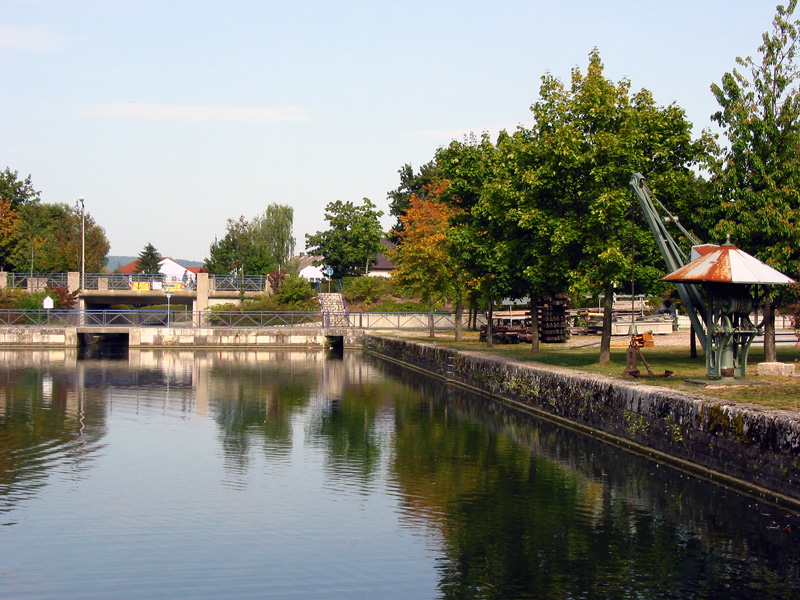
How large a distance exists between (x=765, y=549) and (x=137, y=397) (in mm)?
24769

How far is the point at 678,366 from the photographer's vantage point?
92.6 ft

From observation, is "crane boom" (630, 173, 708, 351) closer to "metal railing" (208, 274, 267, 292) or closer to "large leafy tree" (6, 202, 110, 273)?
"metal railing" (208, 274, 267, 292)

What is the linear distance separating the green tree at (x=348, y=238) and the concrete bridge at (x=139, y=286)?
1015 cm

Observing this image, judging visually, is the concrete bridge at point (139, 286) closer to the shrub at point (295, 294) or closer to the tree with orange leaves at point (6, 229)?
the shrub at point (295, 294)

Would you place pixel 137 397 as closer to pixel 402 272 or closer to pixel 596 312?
pixel 402 272

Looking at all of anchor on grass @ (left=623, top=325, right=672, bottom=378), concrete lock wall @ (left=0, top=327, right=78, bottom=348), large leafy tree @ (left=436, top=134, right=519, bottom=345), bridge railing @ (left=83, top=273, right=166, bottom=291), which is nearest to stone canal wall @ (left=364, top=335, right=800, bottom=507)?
anchor on grass @ (left=623, top=325, right=672, bottom=378)

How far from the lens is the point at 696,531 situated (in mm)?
14039

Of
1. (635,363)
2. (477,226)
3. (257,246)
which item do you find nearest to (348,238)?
(257,246)

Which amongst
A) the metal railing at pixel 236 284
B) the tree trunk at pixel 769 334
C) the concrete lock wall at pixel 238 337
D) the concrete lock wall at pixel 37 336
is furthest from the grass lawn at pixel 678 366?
the metal railing at pixel 236 284

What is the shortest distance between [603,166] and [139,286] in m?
50.8

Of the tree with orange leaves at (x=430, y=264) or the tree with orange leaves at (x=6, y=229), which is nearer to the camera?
the tree with orange leaves at (x=430, y=264)

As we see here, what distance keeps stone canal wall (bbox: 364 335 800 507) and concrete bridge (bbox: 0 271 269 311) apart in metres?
45.3

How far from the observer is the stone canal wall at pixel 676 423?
14.9 meters

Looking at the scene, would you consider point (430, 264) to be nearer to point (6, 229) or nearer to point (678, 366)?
point (678, 366)
